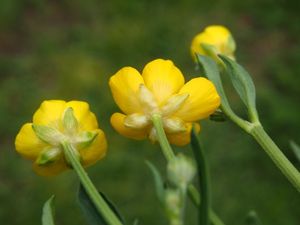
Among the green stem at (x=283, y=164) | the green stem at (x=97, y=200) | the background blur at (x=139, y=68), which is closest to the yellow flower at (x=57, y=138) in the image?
the green stem at (x=97, y=200)

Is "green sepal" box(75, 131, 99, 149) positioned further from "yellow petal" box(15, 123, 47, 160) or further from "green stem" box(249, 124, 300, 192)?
"green stem" box(249, 124, 300, 192)

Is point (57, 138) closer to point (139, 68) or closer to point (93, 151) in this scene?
point (93, 151)

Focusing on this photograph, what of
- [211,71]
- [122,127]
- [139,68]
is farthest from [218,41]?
[139,68]

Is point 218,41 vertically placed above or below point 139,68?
above

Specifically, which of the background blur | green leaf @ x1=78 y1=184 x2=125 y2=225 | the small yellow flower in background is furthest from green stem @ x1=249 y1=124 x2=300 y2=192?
the background blur

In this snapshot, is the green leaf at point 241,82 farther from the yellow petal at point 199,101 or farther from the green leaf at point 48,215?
the green leaf at point 48,215

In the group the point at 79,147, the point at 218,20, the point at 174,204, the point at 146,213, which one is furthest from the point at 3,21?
the point at 174,204

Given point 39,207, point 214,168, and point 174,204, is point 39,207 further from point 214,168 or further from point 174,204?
point 174,204
